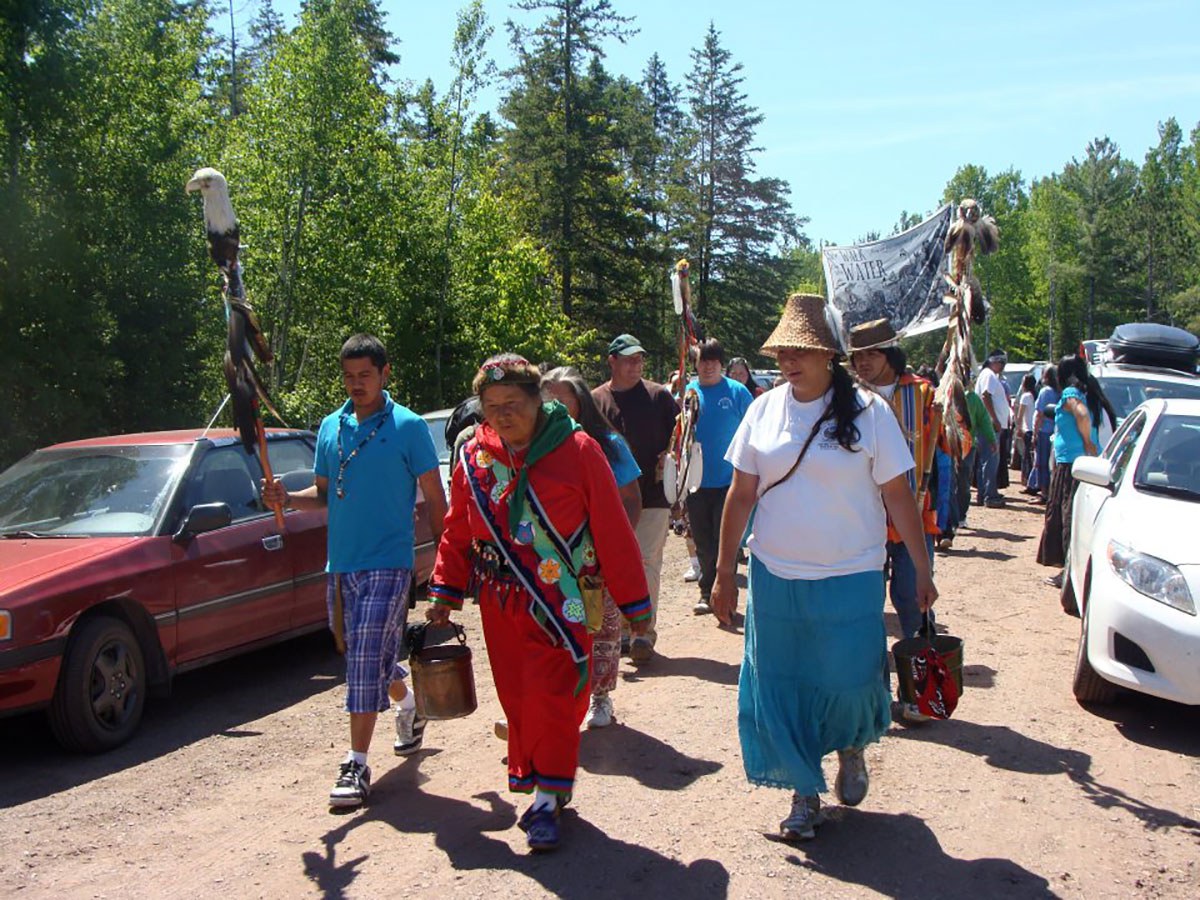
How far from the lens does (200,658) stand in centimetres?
672

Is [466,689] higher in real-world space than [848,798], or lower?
higher

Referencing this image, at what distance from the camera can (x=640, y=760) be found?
543cm

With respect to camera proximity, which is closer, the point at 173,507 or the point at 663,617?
the point at 173,507

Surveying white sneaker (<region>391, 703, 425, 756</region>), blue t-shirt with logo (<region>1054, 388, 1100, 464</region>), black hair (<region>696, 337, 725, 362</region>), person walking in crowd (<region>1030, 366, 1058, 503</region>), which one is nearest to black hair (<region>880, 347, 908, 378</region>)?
black hair (<region>696, 337, 725, 362</region>)

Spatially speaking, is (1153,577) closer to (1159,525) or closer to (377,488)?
(1159,525)

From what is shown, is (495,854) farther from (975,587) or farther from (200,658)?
(975,587)

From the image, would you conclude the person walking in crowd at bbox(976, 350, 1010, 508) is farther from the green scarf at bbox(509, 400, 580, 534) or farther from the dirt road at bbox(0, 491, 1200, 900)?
the green scarf at bbox(509, 400, 580, 534)

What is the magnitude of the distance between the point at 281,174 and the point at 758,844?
17.2m

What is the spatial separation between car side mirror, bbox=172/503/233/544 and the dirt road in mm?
1109

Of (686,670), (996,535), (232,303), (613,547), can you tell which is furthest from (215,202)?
(996,535)

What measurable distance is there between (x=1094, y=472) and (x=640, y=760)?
3.28 m

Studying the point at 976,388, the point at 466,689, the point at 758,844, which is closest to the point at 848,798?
the point at 758,844

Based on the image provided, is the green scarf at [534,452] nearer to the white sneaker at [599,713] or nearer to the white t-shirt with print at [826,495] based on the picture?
the white t-shirt with print at [826,495]

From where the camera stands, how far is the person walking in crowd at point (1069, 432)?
368 inches
